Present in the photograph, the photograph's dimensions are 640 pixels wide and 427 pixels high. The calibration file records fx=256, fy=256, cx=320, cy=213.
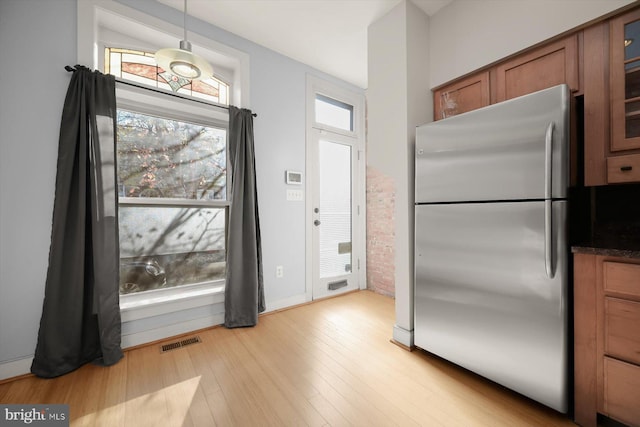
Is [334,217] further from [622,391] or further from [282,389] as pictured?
[622,391]

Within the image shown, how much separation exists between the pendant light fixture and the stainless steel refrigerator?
63.7 inches

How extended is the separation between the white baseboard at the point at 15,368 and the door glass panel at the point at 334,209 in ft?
8.37

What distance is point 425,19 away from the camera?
2.27 meters

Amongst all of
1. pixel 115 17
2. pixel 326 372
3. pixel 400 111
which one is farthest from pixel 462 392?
pixel 115 17

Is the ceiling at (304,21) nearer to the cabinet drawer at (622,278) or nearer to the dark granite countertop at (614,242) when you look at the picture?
the dark granite countertop at (614,242)

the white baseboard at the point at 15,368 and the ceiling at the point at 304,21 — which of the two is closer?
the white baseboard at the point at 15,368

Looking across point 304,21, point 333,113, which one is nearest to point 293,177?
point 333,113

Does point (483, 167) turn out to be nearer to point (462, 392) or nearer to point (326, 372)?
point (462, 392)

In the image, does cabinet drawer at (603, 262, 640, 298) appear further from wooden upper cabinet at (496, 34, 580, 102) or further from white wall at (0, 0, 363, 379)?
white wall at (0, 0, 363, 379)

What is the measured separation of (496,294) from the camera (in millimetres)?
1563

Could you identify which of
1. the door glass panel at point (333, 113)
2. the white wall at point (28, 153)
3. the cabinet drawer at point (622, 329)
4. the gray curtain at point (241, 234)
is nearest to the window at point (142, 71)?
the white wall at point (28, 153)

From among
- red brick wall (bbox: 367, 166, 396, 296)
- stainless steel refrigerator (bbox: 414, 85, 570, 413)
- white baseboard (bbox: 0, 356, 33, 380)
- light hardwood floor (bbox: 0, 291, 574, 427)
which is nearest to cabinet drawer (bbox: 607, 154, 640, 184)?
stainless steel refrigerator (bbox: 414, 85, 570, 413)

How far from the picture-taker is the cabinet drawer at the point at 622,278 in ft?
3.89

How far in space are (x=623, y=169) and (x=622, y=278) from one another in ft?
1.90
